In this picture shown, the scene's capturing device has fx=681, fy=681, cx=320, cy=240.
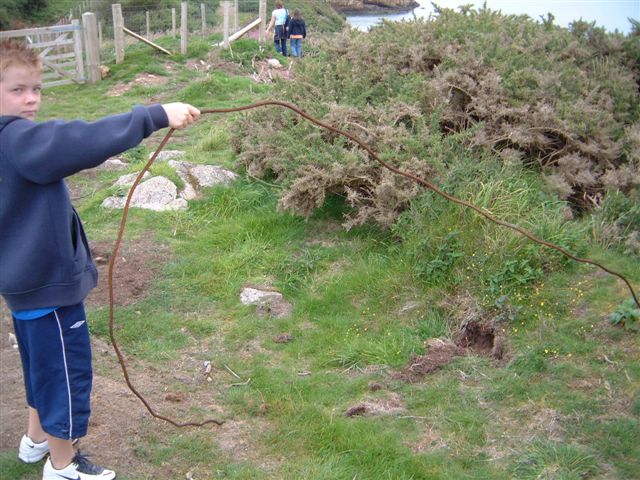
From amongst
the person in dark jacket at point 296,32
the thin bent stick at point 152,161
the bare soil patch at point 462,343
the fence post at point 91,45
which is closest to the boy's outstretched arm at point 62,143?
the thin bent stick at point 152,161

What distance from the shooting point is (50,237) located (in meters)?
2.74

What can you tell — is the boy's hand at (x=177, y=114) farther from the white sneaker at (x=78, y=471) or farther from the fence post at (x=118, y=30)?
the fence post at (x=118, y=30)

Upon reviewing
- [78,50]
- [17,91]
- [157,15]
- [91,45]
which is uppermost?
[17,91]

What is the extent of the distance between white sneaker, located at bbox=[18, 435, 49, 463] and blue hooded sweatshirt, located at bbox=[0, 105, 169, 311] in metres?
0.83

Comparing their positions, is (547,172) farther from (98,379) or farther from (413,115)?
(98,379)

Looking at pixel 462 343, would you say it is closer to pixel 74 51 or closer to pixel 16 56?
pixel 16 56

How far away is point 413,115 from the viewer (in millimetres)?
5625

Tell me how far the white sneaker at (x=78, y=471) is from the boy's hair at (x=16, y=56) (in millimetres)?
1724

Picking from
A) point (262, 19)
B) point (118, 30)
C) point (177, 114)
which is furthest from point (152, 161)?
point (262, 19)

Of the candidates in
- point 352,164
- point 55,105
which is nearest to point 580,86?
point 352,164

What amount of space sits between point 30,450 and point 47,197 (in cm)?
132

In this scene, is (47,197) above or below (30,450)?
above

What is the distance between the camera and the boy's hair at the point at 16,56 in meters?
2.68

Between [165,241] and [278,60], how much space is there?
395 inches
